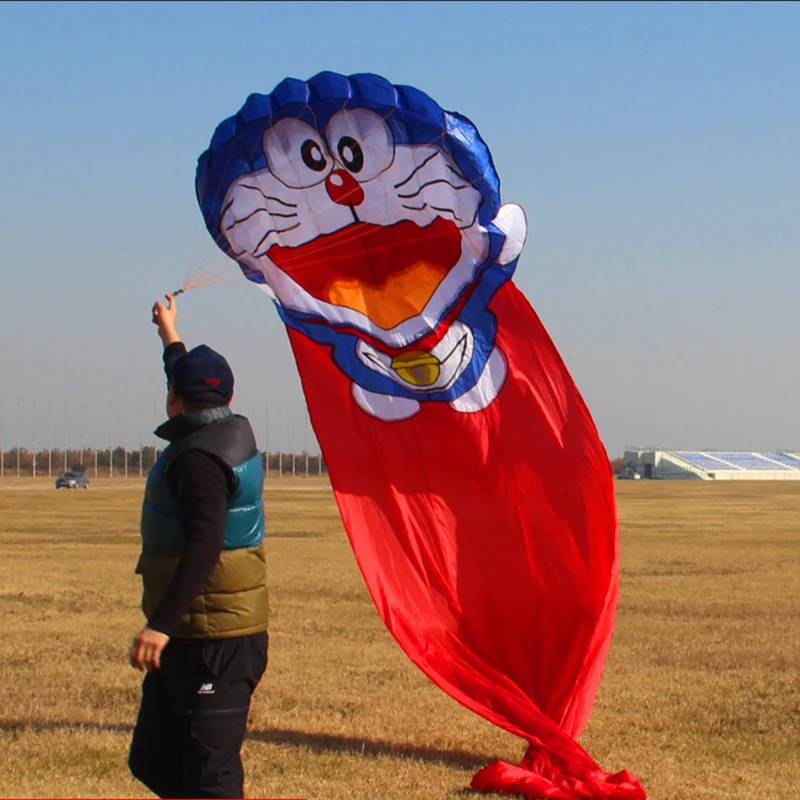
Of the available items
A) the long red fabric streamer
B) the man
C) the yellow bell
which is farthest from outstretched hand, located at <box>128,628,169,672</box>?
the yellow bell

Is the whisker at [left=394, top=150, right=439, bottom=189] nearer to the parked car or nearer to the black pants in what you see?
the black pants

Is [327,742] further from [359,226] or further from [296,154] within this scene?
[296,154]

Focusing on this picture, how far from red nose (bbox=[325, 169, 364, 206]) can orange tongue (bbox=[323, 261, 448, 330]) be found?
46 centimetres

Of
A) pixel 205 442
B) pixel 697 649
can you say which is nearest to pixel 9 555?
pixel 697 649

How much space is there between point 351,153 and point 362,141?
0.10 metres

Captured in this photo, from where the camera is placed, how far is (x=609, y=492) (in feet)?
21.8

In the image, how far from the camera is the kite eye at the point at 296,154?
664cm

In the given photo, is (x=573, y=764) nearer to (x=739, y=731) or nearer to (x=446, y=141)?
(x=739, y=731)

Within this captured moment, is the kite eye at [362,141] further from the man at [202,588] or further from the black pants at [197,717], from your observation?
the black pants at [197,717]

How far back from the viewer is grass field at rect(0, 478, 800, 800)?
6.26 metres

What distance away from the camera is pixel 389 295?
281 inches

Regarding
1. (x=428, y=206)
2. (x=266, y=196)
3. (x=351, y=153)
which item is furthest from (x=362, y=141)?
(x=266, y=196)

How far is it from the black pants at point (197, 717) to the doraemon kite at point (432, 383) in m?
2.46

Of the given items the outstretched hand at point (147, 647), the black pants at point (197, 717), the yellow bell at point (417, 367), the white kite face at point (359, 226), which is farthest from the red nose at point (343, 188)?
the outstretched hand at point (147, 647)
